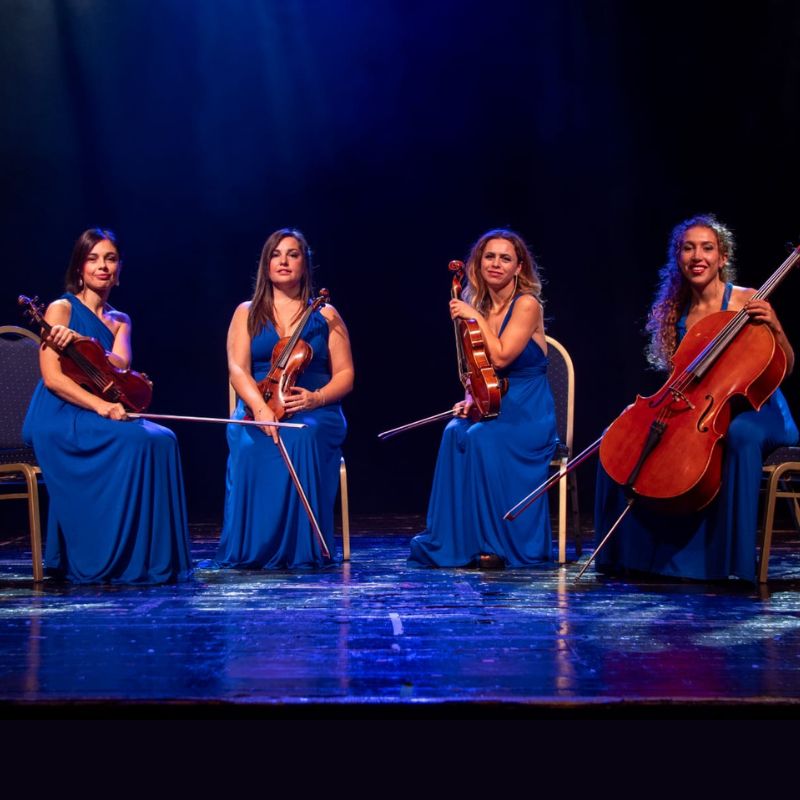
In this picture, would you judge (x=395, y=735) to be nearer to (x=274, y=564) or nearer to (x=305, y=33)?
(x=274, y=564)

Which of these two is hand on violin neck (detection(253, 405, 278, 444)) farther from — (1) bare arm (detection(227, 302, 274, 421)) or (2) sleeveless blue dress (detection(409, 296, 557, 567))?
(2) sleeveless blue dress (detection(409, 296, 557, 567))

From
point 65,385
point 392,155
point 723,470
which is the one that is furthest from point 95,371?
point 392,155

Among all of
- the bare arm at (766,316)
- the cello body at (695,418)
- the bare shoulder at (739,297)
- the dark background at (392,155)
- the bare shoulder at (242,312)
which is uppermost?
the dark background at (392,155)

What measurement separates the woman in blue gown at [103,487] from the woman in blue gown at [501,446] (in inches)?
37.1

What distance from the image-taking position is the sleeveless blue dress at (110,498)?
134 inches

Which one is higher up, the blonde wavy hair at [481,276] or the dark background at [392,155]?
the dark background at [392,155]

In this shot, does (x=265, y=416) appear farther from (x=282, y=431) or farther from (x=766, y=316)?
(x=766, y=316)

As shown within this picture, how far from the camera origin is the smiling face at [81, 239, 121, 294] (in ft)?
12.1

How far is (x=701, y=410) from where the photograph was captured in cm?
310

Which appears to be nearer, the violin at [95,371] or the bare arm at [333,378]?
the violin at [95,371]

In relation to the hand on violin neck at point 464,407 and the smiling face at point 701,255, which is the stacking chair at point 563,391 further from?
the smiling face at point 701,255

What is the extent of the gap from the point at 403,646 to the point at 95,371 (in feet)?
5.64

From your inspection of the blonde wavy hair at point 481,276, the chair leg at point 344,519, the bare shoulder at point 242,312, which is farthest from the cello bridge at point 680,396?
the bare shoulder at point 242,312

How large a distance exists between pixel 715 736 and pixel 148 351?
4364 mm
